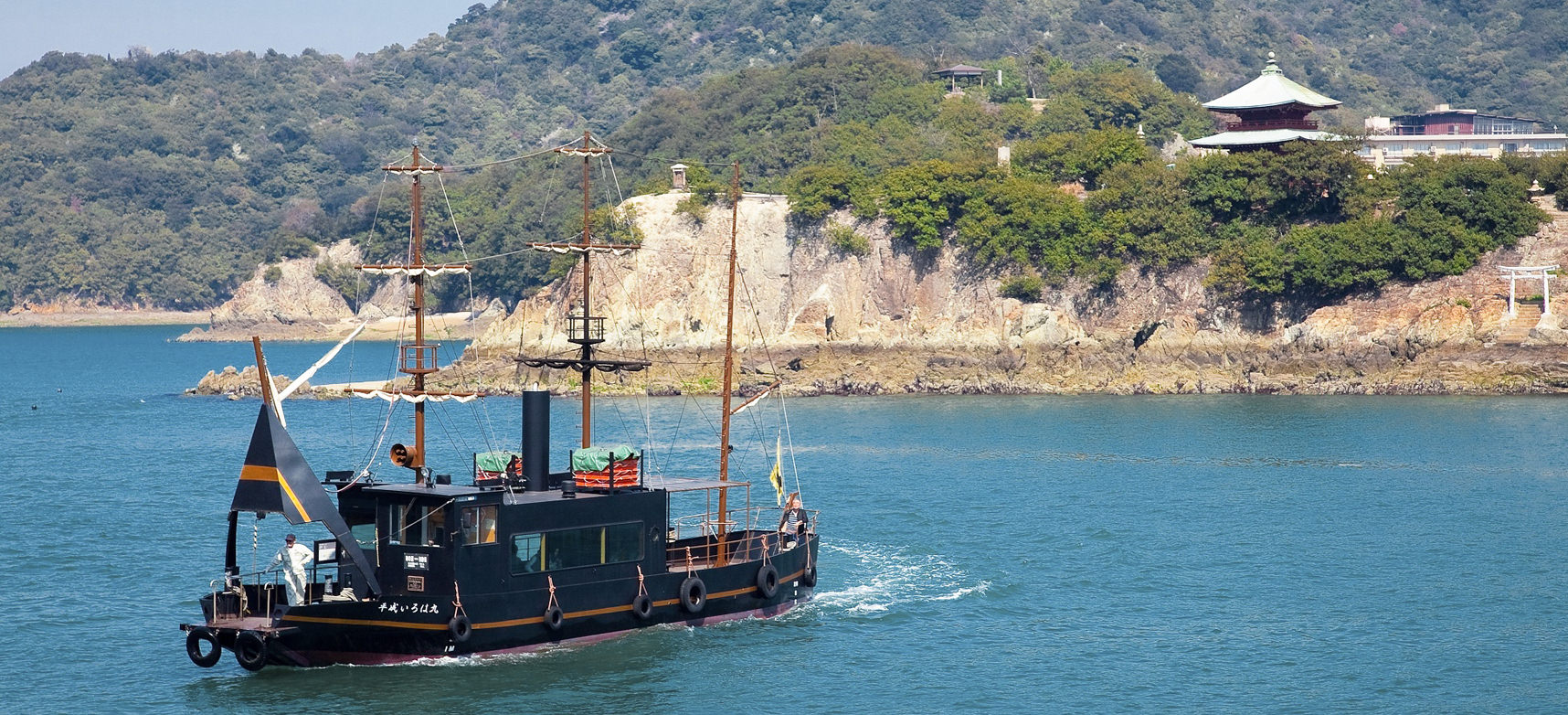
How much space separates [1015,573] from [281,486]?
17.2 metres

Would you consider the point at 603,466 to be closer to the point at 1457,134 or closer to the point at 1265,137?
the point at 1265,137

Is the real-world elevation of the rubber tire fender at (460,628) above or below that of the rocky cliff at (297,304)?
below

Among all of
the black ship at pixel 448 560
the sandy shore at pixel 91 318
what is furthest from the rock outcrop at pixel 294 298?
the black ship at pixel 448 560

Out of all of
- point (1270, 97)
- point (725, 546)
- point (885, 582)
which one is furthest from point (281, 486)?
point (1270, 97)

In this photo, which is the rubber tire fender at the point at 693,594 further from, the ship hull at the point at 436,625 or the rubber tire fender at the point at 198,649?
the rubber tire fender at the point at 198,649

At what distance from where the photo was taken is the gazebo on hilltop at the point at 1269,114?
92.8 m

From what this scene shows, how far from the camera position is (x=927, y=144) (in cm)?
11062

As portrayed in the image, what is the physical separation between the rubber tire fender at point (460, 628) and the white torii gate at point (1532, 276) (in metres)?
62.4

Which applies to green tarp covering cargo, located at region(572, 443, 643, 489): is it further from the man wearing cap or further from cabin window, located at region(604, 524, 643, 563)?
the man wearing cap

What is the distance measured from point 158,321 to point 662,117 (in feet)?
228

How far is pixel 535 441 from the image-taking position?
103 ft

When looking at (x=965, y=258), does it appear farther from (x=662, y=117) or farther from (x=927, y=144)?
(x=662, y=117)

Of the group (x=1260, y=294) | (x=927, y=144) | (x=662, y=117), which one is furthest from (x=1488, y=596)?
Result: (x=662, y=117)

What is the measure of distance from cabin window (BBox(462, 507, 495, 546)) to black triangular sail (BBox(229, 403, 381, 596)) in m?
1.76
